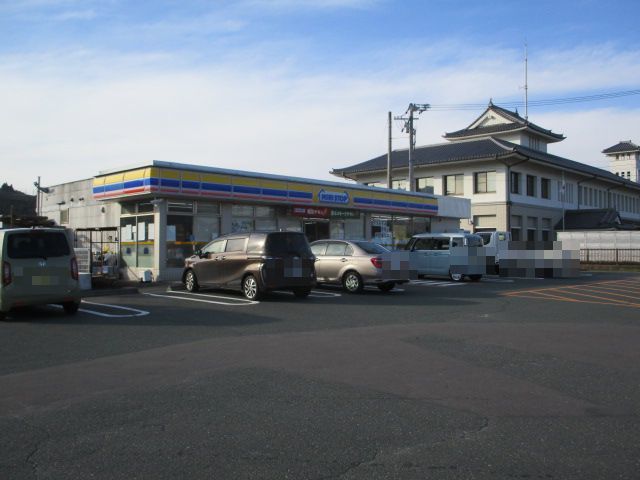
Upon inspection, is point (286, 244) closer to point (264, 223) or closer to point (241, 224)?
point (241, 224)

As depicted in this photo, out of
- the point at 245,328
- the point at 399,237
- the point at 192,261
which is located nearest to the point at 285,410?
the point at 245,328

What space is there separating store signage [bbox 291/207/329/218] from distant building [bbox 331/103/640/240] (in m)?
18.5

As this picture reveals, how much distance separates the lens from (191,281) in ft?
54.2

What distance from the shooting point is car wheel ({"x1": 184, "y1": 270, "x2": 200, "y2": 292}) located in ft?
53.8

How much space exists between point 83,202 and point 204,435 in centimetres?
2183

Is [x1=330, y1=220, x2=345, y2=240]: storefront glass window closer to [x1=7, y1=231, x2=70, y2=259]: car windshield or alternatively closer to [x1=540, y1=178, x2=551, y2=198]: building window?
[x1=7, y1=231, x2=70, y2=259]: car windshield

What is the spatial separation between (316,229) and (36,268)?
594 inches

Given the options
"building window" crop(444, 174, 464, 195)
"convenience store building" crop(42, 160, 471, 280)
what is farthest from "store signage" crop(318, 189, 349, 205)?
"building window" crop(444, 174, 464, 195)

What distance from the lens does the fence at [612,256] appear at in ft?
108

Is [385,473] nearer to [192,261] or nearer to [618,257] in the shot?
[192,261]

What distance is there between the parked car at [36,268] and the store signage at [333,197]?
45.9 ft

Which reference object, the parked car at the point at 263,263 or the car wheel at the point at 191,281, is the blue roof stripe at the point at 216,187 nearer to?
the car wheel at the point at 191,281

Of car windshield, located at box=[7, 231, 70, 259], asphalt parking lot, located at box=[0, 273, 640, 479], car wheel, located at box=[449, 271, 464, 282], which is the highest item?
car windshield, located at box=[7, 231, 70, 259]

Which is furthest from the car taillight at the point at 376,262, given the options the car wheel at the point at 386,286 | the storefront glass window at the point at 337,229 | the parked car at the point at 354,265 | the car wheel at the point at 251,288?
the storefront glass window at the point at 337,229
